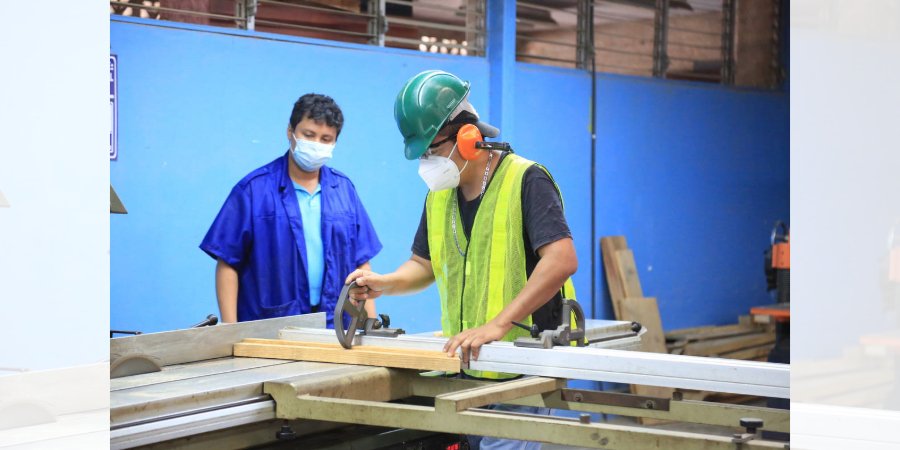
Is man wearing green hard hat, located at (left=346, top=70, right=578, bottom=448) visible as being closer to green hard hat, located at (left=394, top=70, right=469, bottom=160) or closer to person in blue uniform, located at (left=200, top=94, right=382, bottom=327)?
green hard hat, located at (left=394, top=70, right=469, bottom=160)

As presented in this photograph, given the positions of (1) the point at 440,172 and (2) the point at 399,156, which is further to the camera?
(2) the point at 399,156

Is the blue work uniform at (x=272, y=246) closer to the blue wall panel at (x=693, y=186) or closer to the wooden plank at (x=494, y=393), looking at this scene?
the wooden plank at (x=494, y=393)

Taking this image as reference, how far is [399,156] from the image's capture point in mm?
6055

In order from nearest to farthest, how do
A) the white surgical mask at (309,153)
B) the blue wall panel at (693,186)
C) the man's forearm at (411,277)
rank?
the man's forearm at (411,277)
the white surgical mask at (309,153)
the blue wall panel at (693,186)

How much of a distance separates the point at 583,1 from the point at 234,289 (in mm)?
3849

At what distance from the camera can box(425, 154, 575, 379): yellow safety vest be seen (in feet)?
9.80

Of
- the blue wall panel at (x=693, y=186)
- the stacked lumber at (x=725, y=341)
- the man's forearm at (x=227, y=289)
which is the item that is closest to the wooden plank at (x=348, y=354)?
the man's forearm at (x=227, y=289)

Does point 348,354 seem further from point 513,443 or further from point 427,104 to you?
point 427,104

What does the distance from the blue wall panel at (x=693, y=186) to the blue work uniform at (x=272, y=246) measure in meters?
3.40

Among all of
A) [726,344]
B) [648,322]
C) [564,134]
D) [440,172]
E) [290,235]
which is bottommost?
[726,344]

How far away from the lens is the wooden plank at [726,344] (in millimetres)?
7483

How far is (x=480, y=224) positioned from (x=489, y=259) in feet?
0.33

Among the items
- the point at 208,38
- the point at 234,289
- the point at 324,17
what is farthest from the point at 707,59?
the point at 234,289

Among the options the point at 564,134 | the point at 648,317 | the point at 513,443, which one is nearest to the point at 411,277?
the point at 513,443
